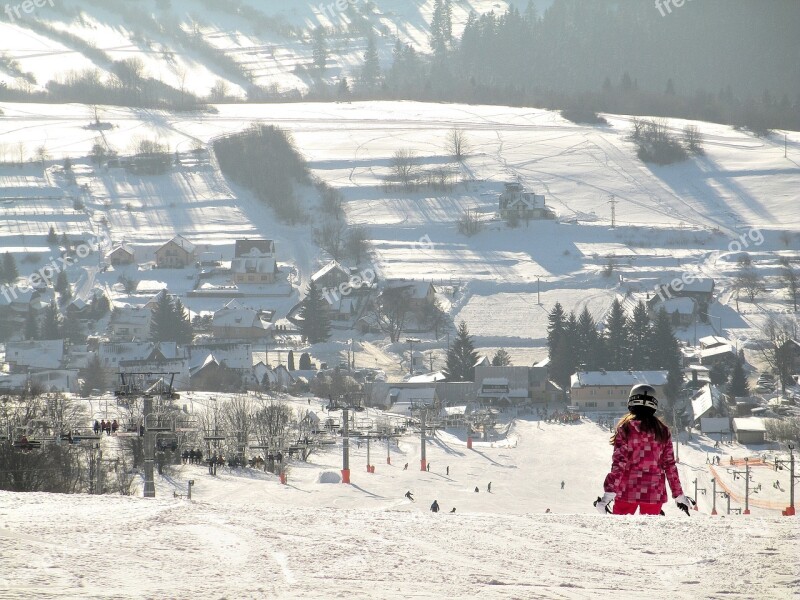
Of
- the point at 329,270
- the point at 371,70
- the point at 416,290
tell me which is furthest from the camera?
Result: the point at 371,70

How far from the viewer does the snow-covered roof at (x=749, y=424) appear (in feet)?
101

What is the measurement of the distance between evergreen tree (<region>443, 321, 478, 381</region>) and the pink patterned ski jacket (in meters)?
33.5

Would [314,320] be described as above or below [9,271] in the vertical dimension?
below

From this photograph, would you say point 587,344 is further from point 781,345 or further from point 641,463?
point 641,463

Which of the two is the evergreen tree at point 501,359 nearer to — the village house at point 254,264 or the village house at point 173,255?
the village house at point 254,264

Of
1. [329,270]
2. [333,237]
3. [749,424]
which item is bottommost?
[749,424]

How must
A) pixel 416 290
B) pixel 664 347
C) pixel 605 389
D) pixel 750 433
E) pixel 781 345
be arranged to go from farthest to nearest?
1. pixel 416 290
2. pixel 664 347
3. pixel 781 345
4. pixel 605 389
5. pixel 750 433

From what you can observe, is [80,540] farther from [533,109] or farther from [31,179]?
[533,109]

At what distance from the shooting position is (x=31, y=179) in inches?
2662

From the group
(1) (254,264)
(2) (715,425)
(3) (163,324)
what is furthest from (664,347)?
(1) (254,264)

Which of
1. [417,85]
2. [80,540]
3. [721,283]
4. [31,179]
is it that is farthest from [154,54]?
[80,540]

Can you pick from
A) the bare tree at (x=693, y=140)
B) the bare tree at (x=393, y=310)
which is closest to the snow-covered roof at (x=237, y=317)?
the bare tree at (x=393, y=310)

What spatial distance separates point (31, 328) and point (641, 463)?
41.8 meters

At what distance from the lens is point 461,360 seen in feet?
135
